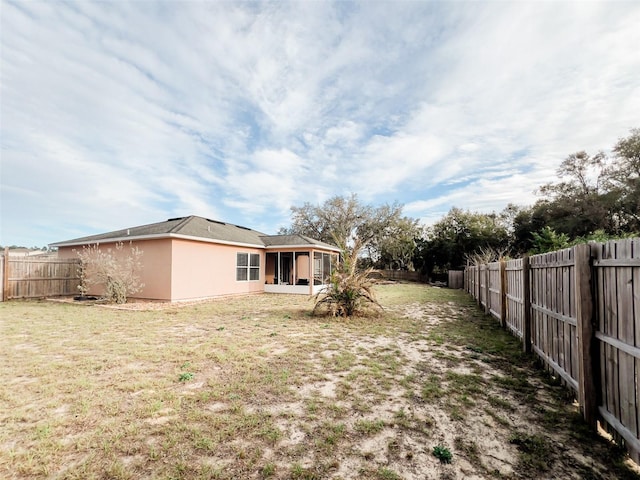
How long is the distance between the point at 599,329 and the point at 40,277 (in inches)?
702

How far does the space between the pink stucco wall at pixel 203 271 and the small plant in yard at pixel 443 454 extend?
10777 mm

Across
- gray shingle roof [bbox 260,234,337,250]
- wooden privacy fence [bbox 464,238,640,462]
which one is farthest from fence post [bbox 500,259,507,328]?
gray shingle roof [bbox 260,234,337,250]

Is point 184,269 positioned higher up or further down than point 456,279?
higher up

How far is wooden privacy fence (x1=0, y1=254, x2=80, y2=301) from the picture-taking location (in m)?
11.5

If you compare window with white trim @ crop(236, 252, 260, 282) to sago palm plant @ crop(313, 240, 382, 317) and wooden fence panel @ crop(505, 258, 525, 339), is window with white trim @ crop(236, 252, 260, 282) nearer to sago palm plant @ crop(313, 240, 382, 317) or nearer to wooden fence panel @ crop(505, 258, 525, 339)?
sago palm plant @ crop(313, 240, 382, 317)

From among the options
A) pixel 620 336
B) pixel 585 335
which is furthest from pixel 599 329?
pixel 620 336

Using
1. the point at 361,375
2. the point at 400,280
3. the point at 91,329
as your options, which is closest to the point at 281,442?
the point at 361,375

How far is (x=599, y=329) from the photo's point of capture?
2.52m

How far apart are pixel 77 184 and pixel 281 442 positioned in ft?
63.3

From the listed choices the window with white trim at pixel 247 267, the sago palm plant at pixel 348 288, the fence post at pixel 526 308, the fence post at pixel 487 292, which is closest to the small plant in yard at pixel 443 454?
the fence post at pixel 526 308

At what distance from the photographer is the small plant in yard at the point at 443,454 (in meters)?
2.19

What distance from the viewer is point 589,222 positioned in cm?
2098

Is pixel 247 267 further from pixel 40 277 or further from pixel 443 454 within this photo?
pixel 443 454

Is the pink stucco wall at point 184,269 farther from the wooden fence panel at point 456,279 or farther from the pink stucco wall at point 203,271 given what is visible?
the wooden fence panel at point 456,279
